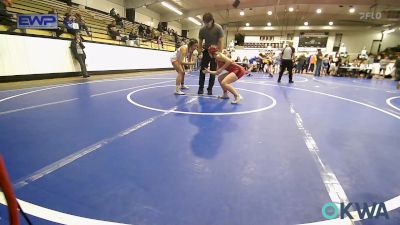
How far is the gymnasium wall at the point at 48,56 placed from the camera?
6.69 m

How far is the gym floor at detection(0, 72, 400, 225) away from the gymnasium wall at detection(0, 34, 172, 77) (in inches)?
147

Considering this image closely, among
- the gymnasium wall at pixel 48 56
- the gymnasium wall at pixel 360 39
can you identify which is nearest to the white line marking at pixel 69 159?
the gymnasium wall at pixel 48 56

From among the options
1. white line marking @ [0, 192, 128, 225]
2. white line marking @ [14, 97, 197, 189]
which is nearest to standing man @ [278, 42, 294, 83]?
white line marking @ [14, 97, 197, 189]

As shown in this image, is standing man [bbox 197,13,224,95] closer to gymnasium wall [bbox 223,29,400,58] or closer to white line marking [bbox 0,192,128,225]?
white line marking [bbox 0,192,128,225]

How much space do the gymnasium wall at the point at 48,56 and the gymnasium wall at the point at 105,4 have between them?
8.10 meters

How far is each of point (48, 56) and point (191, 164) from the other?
799 cm

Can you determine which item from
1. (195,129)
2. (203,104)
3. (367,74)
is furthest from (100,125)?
(367,74)

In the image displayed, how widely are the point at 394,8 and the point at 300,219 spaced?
966 inches

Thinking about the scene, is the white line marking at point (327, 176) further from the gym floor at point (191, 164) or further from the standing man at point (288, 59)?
the standing man at point (288, 59)

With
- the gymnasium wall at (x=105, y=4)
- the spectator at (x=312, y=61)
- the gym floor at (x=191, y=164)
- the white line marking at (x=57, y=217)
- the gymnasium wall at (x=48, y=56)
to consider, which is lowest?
the white line marking at (x=57, y=217)

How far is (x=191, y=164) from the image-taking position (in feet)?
6.95

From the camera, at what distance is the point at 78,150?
2326mm

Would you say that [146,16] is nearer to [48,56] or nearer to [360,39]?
[48,56]

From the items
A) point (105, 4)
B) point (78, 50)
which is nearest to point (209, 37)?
point (78, 50)
